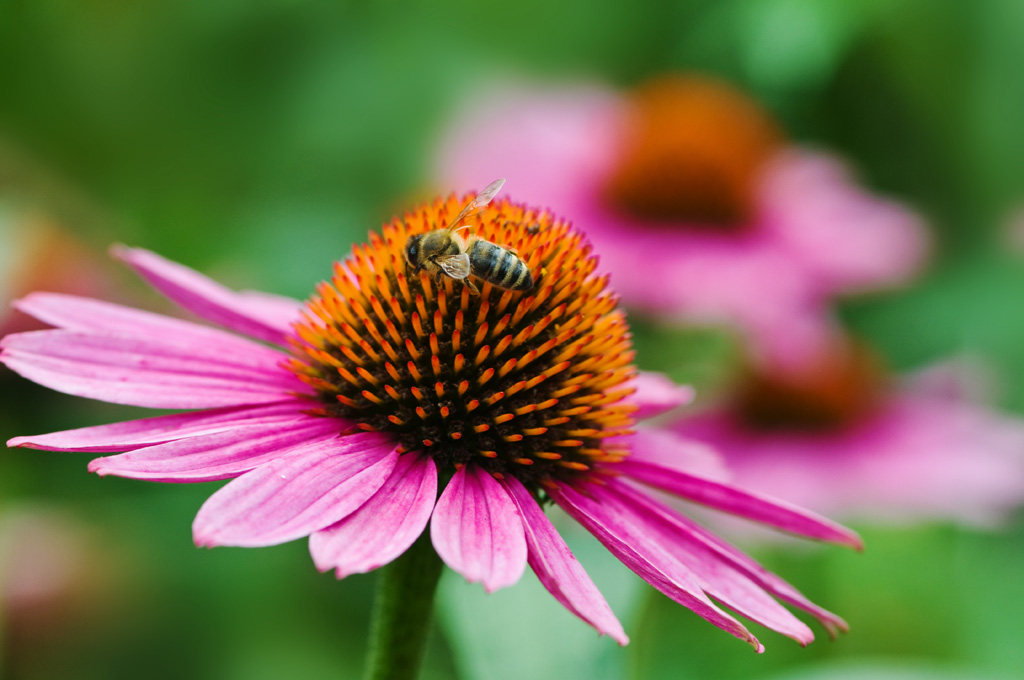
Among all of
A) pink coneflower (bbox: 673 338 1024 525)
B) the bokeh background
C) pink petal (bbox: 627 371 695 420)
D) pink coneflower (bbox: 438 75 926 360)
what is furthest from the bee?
pink coneflower (bbox: 673 338 1024 525)

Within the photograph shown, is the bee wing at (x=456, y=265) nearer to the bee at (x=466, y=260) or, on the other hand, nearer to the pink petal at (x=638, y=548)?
the bee at (x=466, y=260)

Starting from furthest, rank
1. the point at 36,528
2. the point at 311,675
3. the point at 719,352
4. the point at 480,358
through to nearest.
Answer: the point at 719,352 < the point at 311,675 < the point at 36,528 < the point at 480,358

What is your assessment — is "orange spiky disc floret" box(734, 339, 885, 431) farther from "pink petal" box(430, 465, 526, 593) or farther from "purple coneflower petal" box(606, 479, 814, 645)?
"pink petal" box(430, 465, 526, 593)

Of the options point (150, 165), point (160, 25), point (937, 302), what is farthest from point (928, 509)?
point (160, 25)

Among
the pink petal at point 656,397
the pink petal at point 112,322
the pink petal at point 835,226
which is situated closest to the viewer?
the pink petal at point 112,322

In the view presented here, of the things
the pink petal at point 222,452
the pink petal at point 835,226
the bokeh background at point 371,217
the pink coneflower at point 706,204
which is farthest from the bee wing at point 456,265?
the pink petal at point 835,226

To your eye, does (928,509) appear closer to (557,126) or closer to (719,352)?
(719,352)
